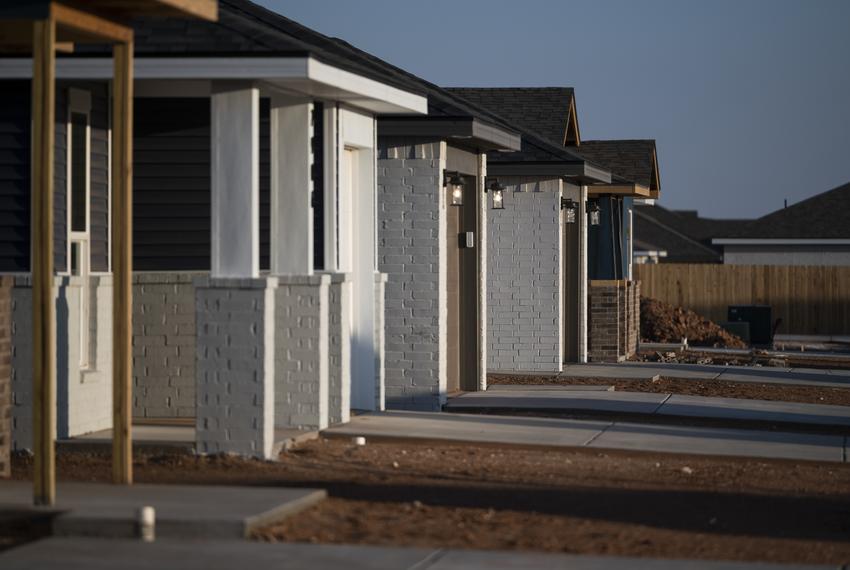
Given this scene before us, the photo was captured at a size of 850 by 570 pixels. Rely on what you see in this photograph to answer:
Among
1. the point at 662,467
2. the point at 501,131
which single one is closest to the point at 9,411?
the point at 662,467

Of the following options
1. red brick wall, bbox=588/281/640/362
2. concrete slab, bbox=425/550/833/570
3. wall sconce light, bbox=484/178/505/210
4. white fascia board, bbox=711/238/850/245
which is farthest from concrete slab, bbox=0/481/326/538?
white fascia board, bbox=711/238/850/245

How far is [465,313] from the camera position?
19.8 metres

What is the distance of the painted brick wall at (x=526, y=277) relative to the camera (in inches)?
927

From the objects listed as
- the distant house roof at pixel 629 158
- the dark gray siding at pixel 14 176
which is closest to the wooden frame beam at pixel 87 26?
the dark gray siding at pixel 14 176

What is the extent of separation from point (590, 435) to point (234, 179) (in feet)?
16.2

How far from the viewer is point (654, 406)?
1819cm

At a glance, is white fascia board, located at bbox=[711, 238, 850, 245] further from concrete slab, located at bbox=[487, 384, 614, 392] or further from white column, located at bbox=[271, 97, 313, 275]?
white column, located at bbox=[271, 97, 313, 275]

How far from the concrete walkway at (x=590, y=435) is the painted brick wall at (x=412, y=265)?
1417 millimetres

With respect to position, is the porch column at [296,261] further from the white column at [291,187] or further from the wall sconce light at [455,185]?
the wall sconce light at [455,185]

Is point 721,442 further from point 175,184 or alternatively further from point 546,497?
point 175,184

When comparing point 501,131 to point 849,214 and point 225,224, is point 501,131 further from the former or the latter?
point 849,214

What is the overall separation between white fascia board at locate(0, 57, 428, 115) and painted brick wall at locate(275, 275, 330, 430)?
1.82m

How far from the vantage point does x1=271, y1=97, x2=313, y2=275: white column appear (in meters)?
13.2

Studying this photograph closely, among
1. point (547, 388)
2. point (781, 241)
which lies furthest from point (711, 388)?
point (781, 241)
